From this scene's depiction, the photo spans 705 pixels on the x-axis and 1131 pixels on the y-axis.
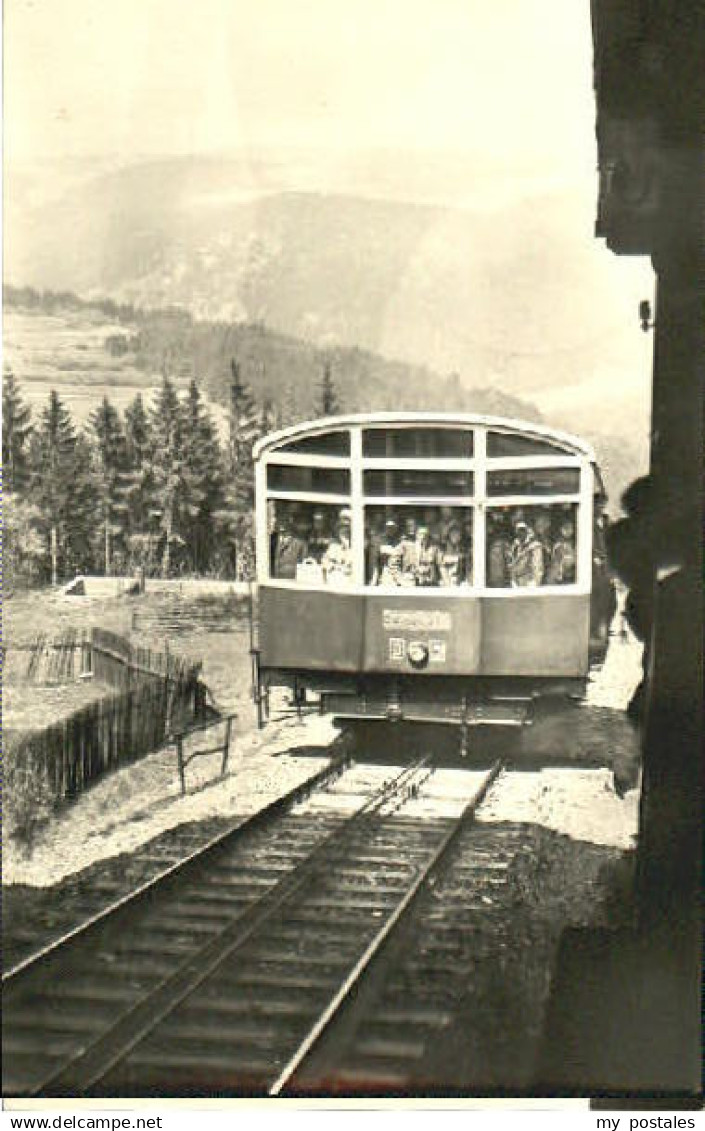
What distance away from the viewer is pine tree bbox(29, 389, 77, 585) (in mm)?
6094

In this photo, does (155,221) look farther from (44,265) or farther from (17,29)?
(17,29)

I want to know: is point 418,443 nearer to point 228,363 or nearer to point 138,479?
point 228,363

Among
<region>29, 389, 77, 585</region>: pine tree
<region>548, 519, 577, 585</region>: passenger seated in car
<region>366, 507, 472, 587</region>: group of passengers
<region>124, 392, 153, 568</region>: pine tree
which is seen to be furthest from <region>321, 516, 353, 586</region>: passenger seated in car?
<region>29, 389, 77, 585</region>: pine tree

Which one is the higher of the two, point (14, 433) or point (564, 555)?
point (14, 433)

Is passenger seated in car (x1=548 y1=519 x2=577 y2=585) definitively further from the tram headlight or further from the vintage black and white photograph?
the tram headlight

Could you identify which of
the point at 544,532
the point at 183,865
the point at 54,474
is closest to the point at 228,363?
the point at 54,474

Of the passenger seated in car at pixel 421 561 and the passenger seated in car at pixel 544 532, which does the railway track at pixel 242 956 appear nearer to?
the passenger seated in car at pixel 421 561

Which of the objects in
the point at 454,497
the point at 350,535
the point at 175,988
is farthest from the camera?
the point at 350,535

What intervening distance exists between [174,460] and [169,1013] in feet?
8.78

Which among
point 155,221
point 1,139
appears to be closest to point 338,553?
point 155,221

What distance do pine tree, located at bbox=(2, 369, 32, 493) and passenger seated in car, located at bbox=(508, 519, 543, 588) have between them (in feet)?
9.27

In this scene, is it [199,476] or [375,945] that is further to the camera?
[199,476]

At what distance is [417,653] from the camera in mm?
7953

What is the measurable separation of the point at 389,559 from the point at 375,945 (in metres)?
2.31
